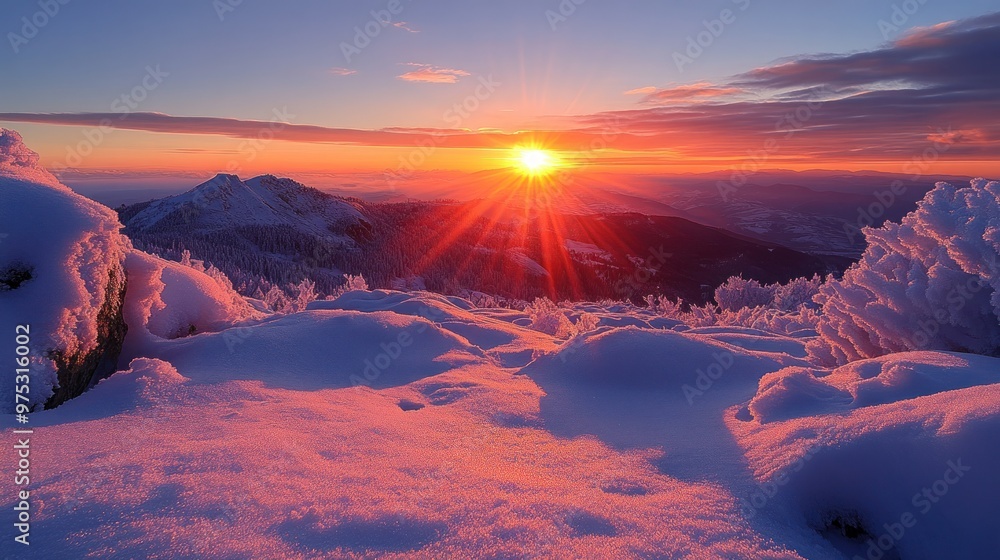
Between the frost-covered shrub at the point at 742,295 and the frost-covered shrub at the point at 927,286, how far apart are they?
23.5 meters

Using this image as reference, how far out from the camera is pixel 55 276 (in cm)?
409

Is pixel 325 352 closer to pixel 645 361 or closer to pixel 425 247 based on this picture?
pixel 645 361

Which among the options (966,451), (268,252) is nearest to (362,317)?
(966,451)

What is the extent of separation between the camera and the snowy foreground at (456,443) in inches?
87.9

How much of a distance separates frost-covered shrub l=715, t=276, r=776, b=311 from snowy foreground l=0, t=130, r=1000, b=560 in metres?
24.8

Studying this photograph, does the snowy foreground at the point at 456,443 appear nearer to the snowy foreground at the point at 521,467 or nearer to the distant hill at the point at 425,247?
the snowy foreground at the point at 521,467

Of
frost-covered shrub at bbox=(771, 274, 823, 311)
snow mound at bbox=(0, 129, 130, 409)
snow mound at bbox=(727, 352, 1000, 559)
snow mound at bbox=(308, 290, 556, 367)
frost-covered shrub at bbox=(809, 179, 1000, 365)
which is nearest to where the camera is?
snow mound at bbox=(727, 352, 1000, 559)

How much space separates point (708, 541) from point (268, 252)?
5788 cm

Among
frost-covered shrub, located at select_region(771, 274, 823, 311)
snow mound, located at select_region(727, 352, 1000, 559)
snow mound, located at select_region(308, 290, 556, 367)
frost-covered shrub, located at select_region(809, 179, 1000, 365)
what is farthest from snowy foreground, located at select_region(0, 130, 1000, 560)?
frost-covered shrub, located at select_region(771, 274, 823, 311)

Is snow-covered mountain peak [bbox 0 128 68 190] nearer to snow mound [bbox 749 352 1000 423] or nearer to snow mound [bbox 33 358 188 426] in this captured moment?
snow mound [bbox 33 358 188 426]

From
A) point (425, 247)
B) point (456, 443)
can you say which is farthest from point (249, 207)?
point (456, 443)

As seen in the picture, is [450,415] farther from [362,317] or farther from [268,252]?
[268,252]

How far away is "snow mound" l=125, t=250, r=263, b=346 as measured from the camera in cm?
584

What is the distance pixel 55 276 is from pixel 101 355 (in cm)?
101
